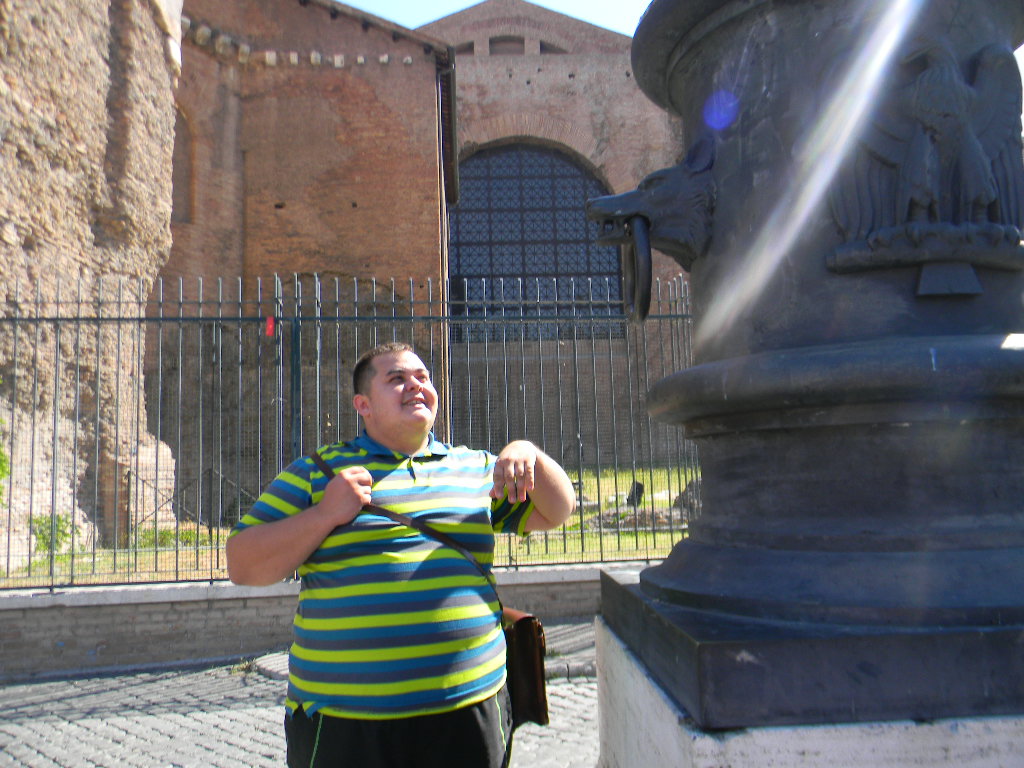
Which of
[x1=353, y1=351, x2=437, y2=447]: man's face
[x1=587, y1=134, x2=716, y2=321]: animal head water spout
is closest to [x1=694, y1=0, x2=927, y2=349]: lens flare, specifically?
[x1=587, y1=134, x2=716, y2=321]: animal head water spout

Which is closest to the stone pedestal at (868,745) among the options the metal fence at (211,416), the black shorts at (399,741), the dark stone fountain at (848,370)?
the dark stone fountain at (848,370)

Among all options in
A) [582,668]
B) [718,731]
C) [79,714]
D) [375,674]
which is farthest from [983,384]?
[79,714]

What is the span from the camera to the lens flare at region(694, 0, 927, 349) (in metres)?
1.78

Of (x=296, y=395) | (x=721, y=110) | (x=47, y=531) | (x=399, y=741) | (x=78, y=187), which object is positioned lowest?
(x=47, y=531)

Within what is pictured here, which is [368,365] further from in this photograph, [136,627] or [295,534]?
[136,627]

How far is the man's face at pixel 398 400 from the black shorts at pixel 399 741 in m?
0.61

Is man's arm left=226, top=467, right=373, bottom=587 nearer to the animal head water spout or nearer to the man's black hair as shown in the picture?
the man's black hair

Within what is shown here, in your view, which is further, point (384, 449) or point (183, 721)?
point (183, 721)

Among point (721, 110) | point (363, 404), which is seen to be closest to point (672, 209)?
point (721, 110)

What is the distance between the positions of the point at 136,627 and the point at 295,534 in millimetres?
4561

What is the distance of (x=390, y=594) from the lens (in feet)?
5.52

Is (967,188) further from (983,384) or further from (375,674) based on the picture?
(375,674)

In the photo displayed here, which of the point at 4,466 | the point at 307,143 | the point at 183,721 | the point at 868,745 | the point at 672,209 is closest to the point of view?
the point at 868,745

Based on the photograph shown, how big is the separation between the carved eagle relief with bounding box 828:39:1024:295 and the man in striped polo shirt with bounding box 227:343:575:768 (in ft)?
2.93
